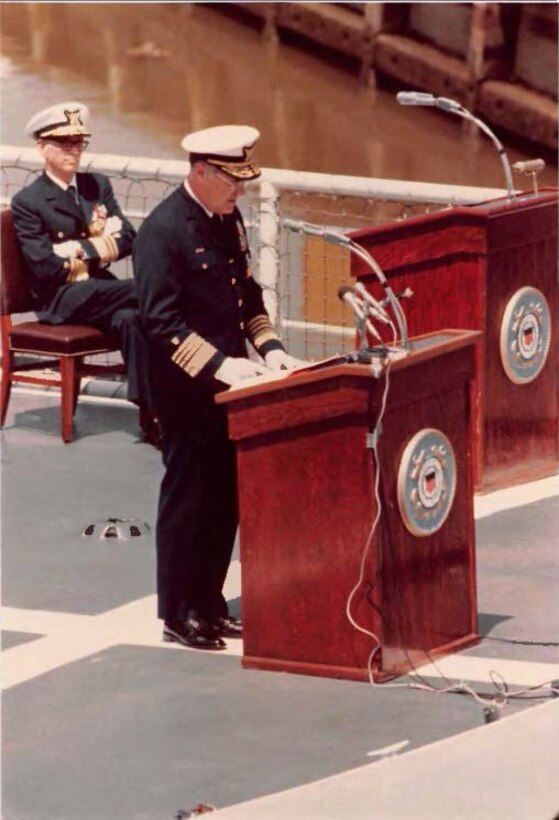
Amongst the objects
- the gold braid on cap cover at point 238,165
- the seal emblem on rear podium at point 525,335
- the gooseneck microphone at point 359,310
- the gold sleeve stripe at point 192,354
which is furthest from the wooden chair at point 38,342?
the gooseneck microphone at point 359,310

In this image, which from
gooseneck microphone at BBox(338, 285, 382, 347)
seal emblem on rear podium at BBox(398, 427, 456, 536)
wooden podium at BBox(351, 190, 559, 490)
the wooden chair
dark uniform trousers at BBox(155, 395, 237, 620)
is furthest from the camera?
the wooden chair

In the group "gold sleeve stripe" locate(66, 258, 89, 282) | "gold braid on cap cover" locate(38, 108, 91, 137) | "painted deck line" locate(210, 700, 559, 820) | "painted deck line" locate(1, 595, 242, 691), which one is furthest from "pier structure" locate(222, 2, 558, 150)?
"painted deck line" locate(210, 700, 559, 820)

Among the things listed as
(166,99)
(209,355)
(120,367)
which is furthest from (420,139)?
(209,355)

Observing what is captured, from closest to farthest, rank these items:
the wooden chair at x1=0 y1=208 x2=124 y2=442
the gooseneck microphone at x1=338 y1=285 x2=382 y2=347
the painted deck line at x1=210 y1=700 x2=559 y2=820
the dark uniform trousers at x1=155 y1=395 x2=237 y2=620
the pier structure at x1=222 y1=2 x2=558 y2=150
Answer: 1. the painted deck line at x1=210 y1=700 x2=559 y2=820
2. the gooseneck microphone at x1=338 y1=285 x2=382 y2=347
3. the dark uniform trousers at x1=155 y1=395 x2=237 y2=620
4. the wooden chair at x1=0 y1=208 x2=124 y2=442
5. the pier structure at x1=222 y1=2 x2=558 y2=150

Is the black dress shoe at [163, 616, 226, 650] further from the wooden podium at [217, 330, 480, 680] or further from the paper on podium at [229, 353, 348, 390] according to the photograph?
the paper on podium at [229, 353, 348, 390]

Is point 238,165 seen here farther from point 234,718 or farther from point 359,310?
point 234,718

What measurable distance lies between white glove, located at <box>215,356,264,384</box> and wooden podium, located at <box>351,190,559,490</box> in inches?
64.3

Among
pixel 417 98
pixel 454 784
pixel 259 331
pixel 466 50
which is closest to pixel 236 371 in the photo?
pixel 259 331

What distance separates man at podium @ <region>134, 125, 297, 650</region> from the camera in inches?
282

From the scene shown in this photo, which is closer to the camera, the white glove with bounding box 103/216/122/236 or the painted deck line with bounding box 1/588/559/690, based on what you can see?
the painted deck line with bounding box 1/588/559/690

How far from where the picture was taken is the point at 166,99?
102 ft

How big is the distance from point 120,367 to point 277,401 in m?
3.37

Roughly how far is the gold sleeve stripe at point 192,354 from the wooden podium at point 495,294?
1.64 metres

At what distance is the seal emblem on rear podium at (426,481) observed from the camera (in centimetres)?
686
